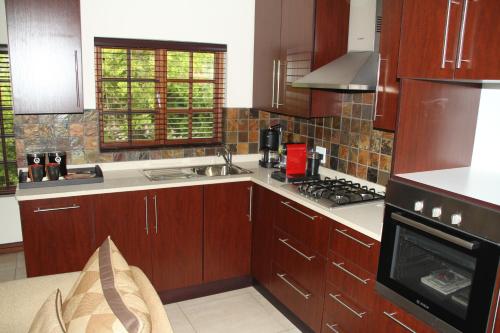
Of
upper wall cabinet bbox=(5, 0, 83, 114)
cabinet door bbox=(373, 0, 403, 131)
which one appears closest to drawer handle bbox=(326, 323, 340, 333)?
cabinet door bbox=(373, 0, 403, 131)

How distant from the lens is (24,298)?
6.15 feet

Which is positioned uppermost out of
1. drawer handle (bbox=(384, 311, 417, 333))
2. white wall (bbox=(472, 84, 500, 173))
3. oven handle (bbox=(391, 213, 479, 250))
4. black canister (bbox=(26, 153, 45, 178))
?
white wall (bbox=(472, 84, 500, 173))

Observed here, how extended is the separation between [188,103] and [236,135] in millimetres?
500

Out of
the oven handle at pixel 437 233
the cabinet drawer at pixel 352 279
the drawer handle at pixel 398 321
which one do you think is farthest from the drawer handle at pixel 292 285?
the oven handle at pixel 437 233

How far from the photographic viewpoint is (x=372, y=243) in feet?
7.20

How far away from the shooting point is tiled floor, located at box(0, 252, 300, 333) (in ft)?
9.56

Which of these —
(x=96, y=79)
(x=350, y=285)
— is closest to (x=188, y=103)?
(x=96, y=79)

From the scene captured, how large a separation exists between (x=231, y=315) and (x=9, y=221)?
2.38 m

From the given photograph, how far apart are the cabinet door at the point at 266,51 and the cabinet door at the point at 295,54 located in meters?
0.09

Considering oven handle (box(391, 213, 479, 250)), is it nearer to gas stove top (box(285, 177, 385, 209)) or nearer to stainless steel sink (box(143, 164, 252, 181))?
gas stove top (box(285, 177, 385, 209))

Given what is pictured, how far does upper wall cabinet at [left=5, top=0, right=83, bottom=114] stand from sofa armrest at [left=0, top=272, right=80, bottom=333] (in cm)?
131

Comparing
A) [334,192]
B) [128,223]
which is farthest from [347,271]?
[128,223]

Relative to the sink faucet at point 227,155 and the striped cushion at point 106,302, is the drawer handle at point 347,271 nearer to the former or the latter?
the striped cushion at point 106,302

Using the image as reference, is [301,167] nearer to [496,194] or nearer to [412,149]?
[412,149]
